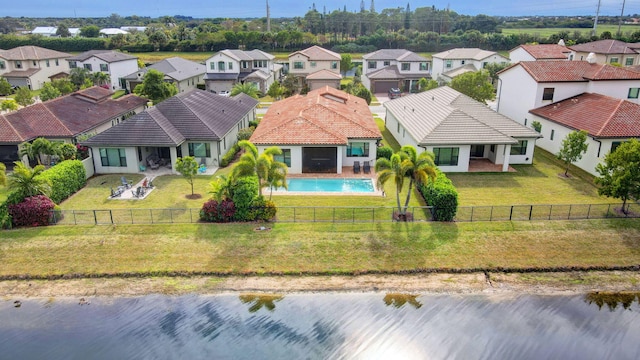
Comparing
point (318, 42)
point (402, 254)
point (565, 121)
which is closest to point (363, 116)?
point (565, 121)

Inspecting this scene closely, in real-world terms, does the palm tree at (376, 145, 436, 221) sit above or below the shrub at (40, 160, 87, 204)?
above

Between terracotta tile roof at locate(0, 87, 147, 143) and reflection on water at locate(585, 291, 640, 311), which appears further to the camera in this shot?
terracotta tile roof at locate(0, 87, 147, 143)

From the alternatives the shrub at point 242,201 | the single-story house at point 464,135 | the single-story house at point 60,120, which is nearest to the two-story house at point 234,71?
the single-story house at point 60,120

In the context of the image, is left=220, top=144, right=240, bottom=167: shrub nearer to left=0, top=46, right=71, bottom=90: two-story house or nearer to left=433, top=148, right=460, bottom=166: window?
left=433, top=148, right=460, bottom=166: window

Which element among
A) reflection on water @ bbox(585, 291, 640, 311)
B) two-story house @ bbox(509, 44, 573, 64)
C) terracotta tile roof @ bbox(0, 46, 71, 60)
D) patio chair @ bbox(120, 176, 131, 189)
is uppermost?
two-story house @ bbox(509, 44, 573, 64)

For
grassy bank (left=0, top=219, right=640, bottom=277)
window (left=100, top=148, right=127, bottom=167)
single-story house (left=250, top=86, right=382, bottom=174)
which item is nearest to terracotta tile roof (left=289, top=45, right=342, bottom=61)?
single-story house (left=250, top=86, right=382, bottom=174)

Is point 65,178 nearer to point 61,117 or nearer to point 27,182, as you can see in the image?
point 27,182

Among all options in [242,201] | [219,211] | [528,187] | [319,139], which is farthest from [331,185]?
[528,187]
